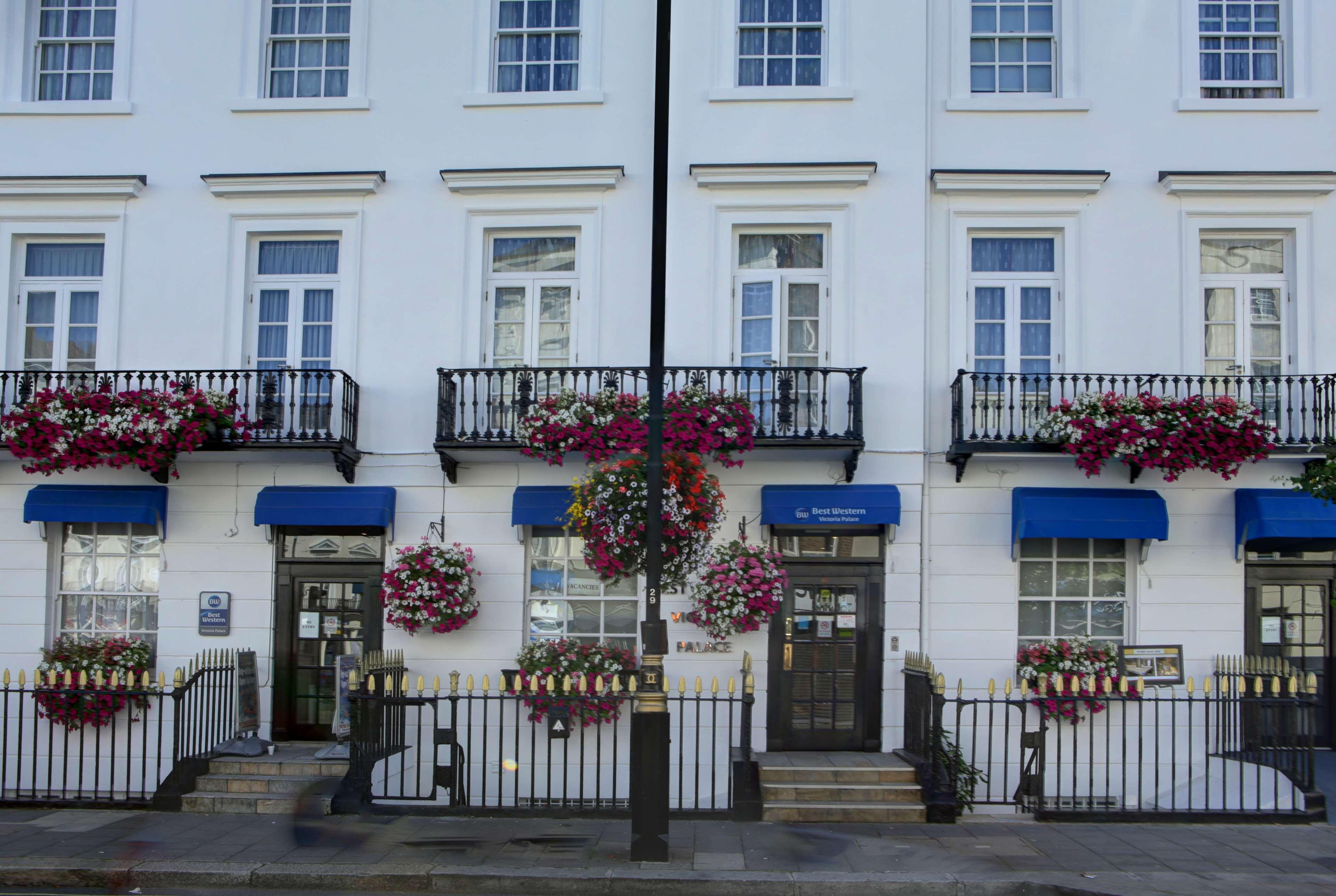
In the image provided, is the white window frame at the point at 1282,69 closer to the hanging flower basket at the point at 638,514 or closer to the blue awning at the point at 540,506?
the hanging flower basket at the point at 638,514

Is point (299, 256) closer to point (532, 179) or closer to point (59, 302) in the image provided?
point (59, 302)

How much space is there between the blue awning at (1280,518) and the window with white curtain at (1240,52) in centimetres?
481

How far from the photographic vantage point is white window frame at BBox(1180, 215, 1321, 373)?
500 inches

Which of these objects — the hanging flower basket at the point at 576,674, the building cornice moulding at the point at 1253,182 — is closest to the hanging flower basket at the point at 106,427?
the hanging flower basket at the point at 576,674

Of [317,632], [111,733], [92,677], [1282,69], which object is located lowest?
[111,733]

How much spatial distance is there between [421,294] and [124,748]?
6250 mm

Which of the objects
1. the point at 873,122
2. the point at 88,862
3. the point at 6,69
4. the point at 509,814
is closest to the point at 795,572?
the point at 509,814

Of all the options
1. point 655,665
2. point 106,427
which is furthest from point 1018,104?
point 106,427

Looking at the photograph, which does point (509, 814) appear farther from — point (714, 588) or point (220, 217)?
point (220, 217)

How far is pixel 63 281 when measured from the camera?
44.3 ft

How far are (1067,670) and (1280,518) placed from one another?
9.28ft

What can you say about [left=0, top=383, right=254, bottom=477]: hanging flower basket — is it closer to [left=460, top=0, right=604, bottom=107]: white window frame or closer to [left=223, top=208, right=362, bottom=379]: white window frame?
[left=223, top=208, right=362, bottom=379]: white window frame

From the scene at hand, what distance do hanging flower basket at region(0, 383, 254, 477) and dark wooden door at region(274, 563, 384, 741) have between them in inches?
77.8

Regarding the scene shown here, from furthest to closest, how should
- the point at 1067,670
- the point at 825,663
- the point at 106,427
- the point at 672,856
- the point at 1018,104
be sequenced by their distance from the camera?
the point at 1018,104 → the point at 825,663 → the point at 1067,670 → the point at 106,427 → the point at 672,856
